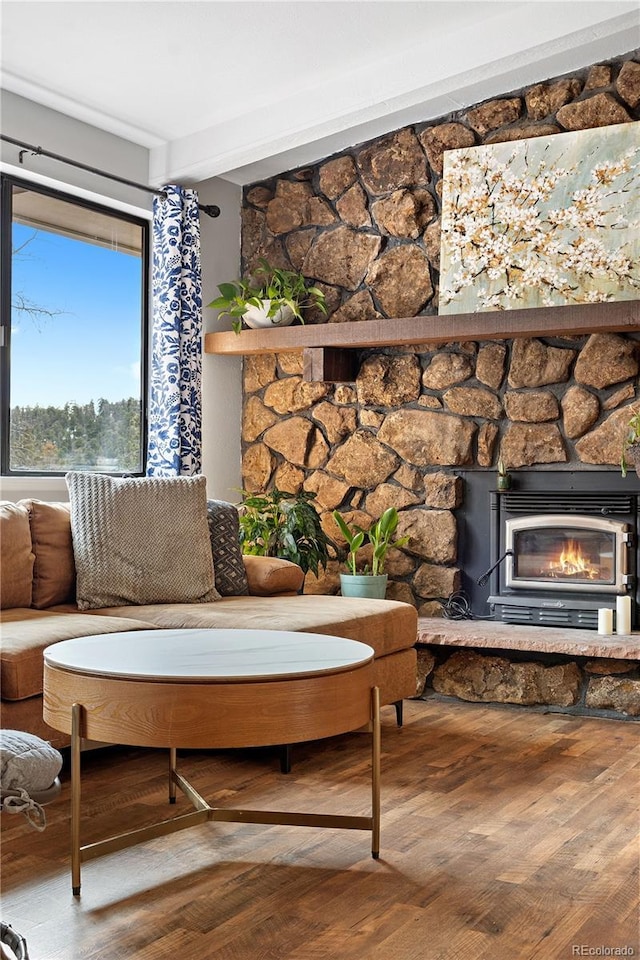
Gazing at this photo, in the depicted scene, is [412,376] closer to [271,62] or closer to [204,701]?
[271,62]

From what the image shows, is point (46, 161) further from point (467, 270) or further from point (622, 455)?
point (622, 455)

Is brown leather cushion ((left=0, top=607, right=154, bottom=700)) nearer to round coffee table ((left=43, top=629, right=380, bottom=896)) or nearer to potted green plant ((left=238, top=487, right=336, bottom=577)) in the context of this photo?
round coffee table ((left=43, top=629, right=380, bottom=896))

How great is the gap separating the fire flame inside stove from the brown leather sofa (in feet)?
3.09

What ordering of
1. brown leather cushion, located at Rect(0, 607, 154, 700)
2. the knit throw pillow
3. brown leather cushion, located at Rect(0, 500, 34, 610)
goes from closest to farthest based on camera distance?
brown leather cushion, located at Rect(0, 607, 154, 700) → brown leather cushion, located at Rect(0, 500, 34, 610) → the knit throw pillow

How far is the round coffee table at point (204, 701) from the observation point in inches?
86.2

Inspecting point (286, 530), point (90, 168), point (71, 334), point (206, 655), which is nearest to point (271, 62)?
point (90, 168)

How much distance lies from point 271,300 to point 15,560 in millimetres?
2140

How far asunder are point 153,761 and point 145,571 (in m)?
0.75

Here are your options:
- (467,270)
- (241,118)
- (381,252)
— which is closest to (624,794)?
(467,270)

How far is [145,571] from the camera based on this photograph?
3771 millimetres

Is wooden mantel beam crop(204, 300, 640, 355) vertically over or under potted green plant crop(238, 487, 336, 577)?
over

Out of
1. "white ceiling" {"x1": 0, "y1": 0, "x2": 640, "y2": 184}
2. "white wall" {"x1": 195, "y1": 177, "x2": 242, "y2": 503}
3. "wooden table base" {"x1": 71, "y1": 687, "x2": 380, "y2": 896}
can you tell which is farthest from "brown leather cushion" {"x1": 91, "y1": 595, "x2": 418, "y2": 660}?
"white ceiling" {"x1": 0, "y1": 0, "x2": 640, "y2": 184}

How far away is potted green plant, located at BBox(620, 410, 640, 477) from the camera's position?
13.5 ft

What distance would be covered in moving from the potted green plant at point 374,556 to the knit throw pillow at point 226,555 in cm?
76
